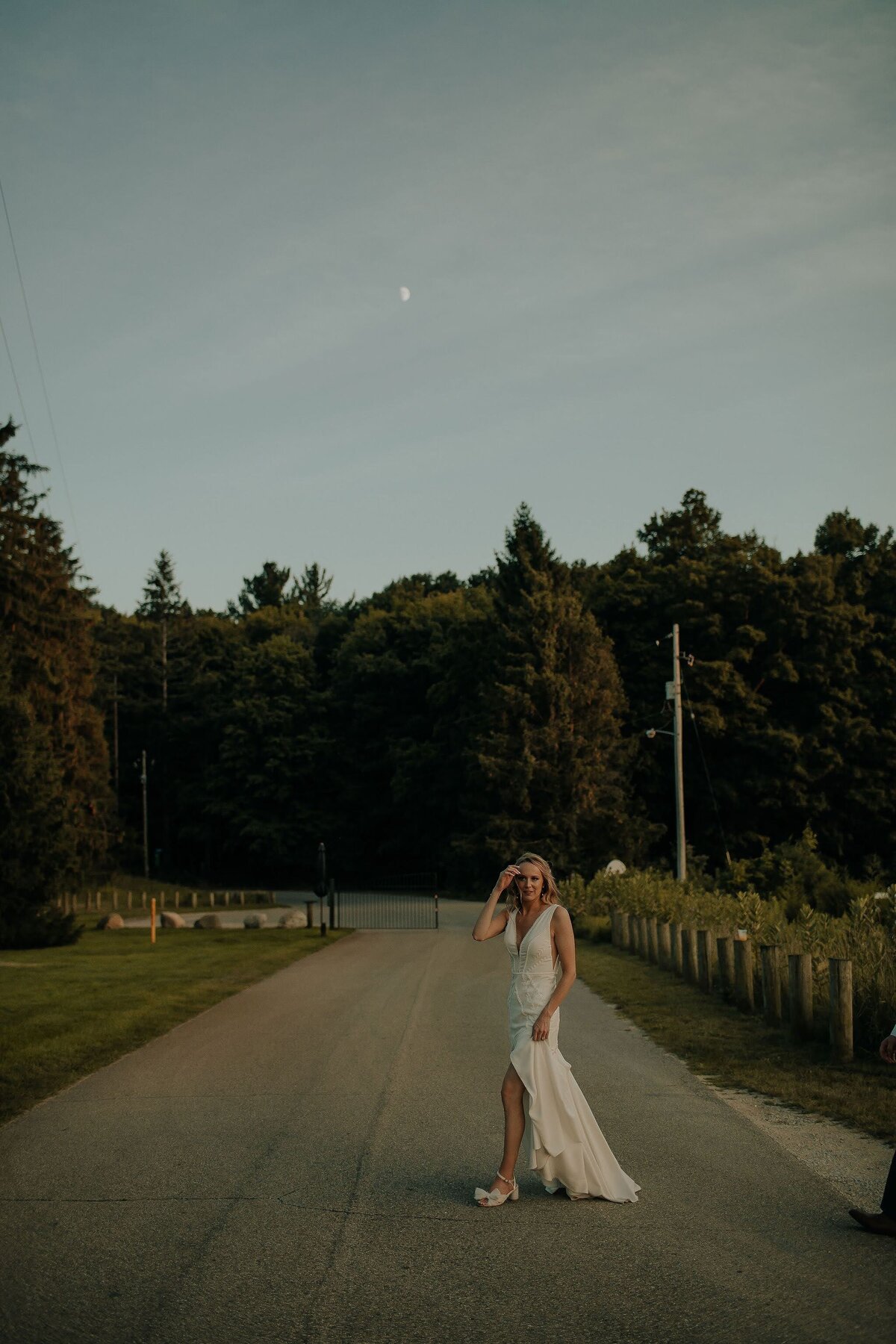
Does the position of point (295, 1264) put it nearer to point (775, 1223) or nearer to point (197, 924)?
point (775, 1223)

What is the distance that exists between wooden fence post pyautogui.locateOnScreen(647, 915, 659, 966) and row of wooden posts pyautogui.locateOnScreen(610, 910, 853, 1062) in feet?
0.04

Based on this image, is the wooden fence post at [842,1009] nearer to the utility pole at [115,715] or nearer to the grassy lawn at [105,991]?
the grassy lawn at [105,991]

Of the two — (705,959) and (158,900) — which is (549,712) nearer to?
(158,900)

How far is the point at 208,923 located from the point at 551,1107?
107 feet

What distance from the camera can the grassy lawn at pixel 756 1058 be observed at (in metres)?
Result: 9.33

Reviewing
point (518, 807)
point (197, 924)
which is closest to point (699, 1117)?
point (197, 924)

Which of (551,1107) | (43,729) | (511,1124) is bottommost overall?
(511,1124)

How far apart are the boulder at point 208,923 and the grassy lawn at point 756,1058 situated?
2141 cm

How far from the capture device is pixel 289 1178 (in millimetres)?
7129

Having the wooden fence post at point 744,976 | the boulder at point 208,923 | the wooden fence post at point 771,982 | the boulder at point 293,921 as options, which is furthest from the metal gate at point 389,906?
the wooden fence post at point 771,982

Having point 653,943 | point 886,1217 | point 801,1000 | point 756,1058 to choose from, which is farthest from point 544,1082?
point 653,943

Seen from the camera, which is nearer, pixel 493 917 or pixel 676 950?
pixel 493 917

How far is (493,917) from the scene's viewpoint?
7234mm

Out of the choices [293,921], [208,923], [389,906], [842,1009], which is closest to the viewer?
[842,1009]
